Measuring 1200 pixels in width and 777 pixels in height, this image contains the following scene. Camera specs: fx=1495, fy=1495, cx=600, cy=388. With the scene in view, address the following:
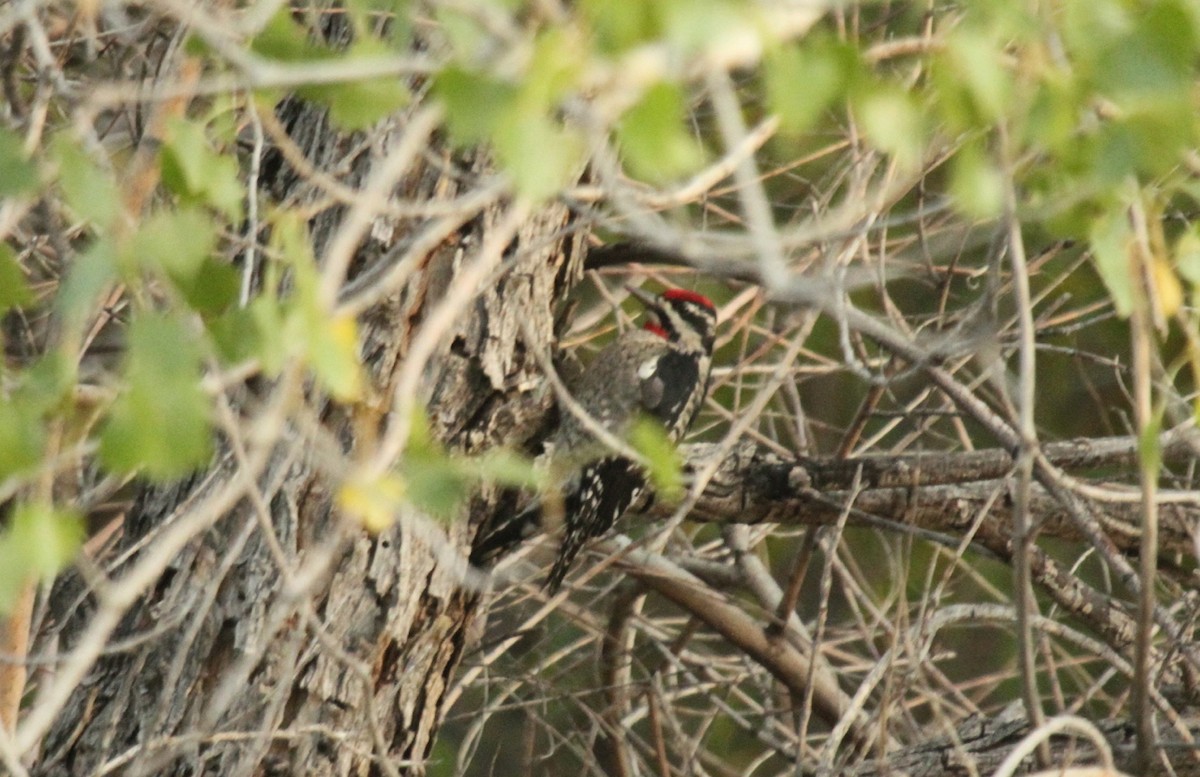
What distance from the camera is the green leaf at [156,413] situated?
1343 millimetres

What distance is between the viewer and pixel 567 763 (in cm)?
579

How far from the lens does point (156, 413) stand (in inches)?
53.0

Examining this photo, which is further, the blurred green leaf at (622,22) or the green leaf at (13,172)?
the green leaf at (13,172)

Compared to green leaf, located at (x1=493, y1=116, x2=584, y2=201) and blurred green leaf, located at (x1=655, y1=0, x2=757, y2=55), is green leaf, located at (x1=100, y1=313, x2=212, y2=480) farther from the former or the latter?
blurred green leaf, located at (x1=655, y1=0, x2=757, y2=55)

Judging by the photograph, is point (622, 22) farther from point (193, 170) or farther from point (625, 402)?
point (625, 402)

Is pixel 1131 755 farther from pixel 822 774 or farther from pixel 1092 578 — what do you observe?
pixel 1092 578

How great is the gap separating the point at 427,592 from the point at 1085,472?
2.61 metres

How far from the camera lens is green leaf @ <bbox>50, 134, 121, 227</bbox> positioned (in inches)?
57.5

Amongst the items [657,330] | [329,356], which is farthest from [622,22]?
[657,330]

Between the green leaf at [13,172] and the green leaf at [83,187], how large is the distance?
31mm

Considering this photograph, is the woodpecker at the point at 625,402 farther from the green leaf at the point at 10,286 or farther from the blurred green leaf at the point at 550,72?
the blurred green leaf at the point at 550,72

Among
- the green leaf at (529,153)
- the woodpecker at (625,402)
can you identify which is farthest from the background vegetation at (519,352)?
the woodpecker at (625,402)

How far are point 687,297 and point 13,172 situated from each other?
290 cm

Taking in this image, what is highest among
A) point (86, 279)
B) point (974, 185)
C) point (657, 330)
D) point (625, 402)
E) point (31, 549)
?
point (974, 185)
